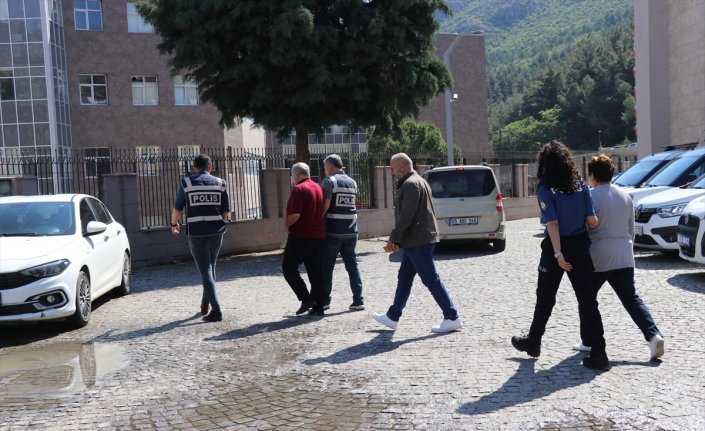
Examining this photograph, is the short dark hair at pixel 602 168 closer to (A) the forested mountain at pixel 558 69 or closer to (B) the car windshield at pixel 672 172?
(B) the car windshield at pixel 672 172

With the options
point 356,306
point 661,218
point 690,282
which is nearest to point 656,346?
point 356,306

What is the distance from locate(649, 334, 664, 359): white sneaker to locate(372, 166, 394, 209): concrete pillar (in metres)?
15.1

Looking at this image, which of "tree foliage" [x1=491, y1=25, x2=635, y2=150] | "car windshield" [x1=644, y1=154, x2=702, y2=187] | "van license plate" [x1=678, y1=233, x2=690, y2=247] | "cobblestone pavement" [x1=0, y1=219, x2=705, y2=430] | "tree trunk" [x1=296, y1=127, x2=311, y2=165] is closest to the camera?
"cobblestone pavement" [x1=0, y1=219, x2=705, y2=430]

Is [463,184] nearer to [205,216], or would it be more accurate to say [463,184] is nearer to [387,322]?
[205,216]

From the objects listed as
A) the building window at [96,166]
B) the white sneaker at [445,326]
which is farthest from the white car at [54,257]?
the building window at [96,166]

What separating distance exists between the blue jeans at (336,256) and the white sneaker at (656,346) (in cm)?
391

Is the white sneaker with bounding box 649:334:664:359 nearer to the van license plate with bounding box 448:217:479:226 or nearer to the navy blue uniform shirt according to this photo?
the navy blue uniform shirt

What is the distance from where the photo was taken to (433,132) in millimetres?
56219

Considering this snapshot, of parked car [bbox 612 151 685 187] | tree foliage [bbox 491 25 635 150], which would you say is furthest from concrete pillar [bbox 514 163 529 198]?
tree foliage [bbox 491 25 635 150]

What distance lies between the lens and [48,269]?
851 centimetres

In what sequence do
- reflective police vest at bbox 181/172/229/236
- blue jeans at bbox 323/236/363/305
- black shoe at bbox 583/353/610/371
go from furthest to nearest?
blue jeans at bbox 323/236/363/305 → reflective police vest at bbox 181/172/229/236 → black shoe at bbox 583/353/610/371

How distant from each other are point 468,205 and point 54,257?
8.97 meters

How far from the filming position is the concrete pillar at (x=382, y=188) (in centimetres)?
2122

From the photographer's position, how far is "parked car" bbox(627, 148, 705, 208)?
14.4m
